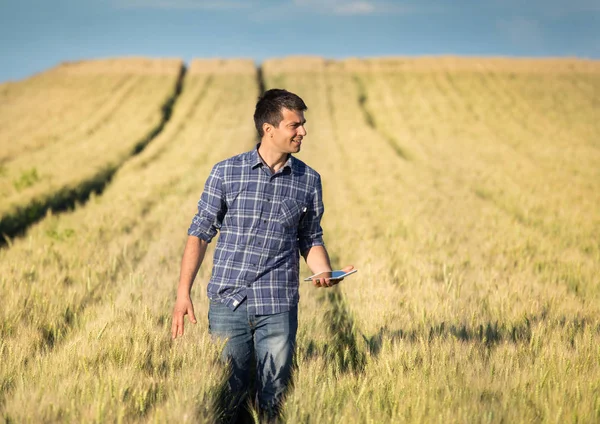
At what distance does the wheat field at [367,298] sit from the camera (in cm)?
249

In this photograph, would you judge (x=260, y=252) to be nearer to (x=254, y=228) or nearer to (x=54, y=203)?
(x=254, y=228)

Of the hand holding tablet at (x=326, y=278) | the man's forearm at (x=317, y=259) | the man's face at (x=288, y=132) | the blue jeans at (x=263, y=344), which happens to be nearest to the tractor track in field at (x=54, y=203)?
the blue jeans at (x=263, y=344)

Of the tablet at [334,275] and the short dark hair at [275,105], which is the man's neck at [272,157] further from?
the tablet at [334,275]

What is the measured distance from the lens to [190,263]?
9.31 ft

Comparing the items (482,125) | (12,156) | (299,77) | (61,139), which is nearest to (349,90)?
(299,77)

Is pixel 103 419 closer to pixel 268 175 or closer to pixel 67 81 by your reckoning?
pixel 268 175

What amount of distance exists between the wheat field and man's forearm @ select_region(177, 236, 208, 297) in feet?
1.23

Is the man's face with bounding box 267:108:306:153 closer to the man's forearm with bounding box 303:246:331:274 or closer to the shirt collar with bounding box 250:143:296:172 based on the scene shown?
the shirt collar with bounding box 250:143:296:172

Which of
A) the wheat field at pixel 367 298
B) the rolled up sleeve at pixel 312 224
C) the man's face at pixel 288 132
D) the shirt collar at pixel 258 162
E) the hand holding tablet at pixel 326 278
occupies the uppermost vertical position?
the man's face at pixel 288 132

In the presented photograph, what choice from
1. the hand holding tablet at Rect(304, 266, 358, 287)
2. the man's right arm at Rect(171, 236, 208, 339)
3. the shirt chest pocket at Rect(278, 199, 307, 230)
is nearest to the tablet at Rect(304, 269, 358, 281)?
the hand holding tablet at Rect(304, 266, 358, 287)

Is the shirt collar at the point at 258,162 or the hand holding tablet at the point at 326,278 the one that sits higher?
the shirt collar at the point at 258,162

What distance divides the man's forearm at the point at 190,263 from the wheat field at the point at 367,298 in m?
0.38

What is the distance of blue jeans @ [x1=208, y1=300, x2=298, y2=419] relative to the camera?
2.78 metres

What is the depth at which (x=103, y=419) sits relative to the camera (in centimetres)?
217
